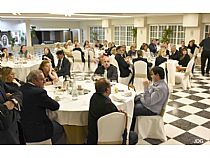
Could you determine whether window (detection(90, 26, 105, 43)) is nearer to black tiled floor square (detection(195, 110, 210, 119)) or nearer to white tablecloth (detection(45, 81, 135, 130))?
black tiled floor square (detection(195, 110, 210, 119))

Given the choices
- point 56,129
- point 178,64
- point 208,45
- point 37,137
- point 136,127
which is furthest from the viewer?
point 208,45

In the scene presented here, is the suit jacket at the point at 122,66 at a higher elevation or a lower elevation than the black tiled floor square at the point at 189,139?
higher

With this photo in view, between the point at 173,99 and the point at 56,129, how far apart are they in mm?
3346

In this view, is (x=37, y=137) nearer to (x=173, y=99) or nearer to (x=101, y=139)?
(x=101, y=139)

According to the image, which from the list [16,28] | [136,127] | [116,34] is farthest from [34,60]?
[16,28]

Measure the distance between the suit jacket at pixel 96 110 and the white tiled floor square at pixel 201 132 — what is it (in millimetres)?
1827

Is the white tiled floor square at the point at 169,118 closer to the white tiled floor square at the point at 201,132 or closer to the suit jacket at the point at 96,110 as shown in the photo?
the white tiled floor square at the point at 201,132

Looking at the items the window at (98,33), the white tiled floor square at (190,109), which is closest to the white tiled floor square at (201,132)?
the white tiled floor square at (190,109)

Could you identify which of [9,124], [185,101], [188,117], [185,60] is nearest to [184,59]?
[185,60]

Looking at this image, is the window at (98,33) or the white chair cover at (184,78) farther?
the window at (98,33)

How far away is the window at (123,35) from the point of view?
49.1 feet

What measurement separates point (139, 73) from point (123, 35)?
32.6 ft
